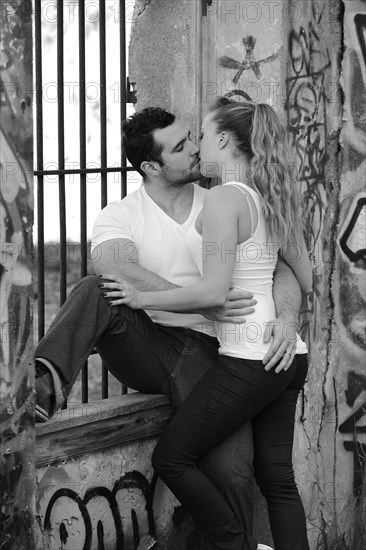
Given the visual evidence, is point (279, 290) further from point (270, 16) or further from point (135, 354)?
point (270, 16)

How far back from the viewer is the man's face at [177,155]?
429cm

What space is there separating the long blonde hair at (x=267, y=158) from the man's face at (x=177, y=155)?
1.76ft

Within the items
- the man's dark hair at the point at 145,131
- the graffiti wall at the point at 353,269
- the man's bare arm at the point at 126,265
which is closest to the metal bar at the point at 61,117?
the man's dark hair at the point at 145,131

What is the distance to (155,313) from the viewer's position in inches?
164

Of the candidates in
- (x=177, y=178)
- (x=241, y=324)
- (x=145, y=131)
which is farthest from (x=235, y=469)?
(x=145, y=131)

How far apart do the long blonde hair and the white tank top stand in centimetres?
4

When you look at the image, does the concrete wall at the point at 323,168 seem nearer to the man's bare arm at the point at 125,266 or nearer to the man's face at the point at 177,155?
the man's face at the point at 177,155

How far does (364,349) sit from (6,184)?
86.2 inches

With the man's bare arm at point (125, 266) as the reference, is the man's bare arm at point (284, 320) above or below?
below

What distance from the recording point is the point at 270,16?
4352 millimetres

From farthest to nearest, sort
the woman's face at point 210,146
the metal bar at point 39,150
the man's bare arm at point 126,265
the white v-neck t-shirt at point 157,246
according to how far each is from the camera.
Answer: the metal bar at point 39,150, the white v-neck t-shirt at point 157,246, the man's bare arm at point 126,265, the woman's face at point 210,146

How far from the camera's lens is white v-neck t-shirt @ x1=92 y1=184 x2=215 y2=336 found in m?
4.14

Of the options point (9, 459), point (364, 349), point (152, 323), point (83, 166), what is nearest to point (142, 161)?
point (83, 166)

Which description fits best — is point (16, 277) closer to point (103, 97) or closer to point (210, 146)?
point (210, 146)
